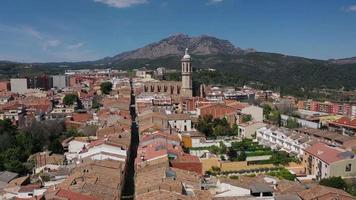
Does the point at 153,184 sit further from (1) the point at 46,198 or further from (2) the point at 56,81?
(2) the point at 56,81

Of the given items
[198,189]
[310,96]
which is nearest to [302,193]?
[198,189]

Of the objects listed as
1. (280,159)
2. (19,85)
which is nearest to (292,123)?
(280,159)

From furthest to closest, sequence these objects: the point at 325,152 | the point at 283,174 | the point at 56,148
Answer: the point at 56,148 < the point at 325,152 < the point at 283,174

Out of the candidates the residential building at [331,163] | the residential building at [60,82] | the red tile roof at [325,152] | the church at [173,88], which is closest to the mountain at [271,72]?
the residential building at [60,82]

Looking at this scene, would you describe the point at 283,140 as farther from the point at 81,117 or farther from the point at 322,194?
the point at 81,117

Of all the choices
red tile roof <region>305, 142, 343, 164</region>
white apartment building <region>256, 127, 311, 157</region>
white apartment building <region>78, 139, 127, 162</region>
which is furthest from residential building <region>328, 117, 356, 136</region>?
white apartment building <region>78, 139, 127, 162</region>

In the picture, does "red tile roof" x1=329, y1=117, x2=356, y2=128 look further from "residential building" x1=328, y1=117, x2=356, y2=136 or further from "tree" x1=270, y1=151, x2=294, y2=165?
"tree" x1=270, y1=151, x2=294, y2=165

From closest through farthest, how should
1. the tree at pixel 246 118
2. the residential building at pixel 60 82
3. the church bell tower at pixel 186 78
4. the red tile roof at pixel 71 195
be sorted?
the red tile roof at pixel 71 195 → the tree at pixel 246 118 → the church bell tower at pixel 186 78 → the residential building at pixel 60 82

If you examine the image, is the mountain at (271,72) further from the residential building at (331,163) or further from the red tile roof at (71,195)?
the red tile roof at (71,195)

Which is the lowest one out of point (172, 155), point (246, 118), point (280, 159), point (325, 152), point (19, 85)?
point (280, 159)

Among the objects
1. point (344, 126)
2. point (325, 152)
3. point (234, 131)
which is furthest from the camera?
point (344, 126)
